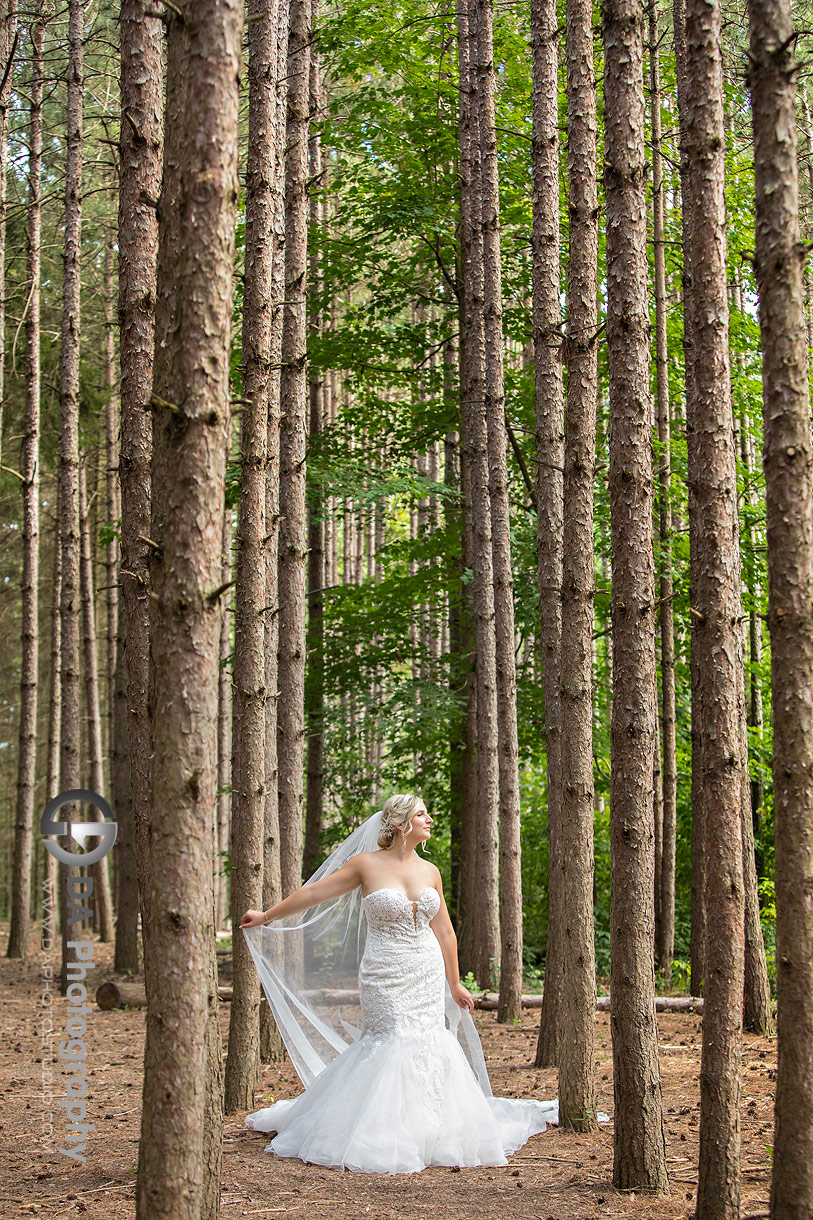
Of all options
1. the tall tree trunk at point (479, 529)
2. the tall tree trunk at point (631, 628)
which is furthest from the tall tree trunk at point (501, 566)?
the tall tree trunk at point (631, 628)

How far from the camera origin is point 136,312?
5758 mm

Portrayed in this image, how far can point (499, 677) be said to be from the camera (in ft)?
33.7

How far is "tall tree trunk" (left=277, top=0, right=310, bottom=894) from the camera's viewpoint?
29.7 ft

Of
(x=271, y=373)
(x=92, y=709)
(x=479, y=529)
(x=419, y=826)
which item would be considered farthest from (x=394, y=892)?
(x=92, y=709)

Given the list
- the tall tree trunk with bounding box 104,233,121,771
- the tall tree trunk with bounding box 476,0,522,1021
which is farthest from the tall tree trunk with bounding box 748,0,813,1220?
the tall tree trunk with bounding box 104,233,121,771

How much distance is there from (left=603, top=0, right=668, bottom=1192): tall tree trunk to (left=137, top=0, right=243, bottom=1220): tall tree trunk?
244 cm

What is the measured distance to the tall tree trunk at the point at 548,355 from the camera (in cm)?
833

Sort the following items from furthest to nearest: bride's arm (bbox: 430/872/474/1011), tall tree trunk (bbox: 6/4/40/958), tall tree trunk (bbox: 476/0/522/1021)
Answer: tall tree trunk (bbox: 6/4/40/958)
tall tree trunk (bbox: 476/0/522/1021)
bride's arm (bbox: 430/872/474/1011)

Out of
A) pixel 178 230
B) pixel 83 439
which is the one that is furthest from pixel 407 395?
pixel 178 230

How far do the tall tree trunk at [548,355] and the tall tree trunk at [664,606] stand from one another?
3.48 meters

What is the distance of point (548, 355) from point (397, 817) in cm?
409

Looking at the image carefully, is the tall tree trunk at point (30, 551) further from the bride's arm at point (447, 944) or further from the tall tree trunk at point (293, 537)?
the bride's arm at point (447, 944)

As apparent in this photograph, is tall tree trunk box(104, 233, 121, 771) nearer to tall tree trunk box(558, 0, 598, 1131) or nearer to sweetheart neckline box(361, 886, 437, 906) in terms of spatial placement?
sweetheart neckline box(361, 886, 437, 906)

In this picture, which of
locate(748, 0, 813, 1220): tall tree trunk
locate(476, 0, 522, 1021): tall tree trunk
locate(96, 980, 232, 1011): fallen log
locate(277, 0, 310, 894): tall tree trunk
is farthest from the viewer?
locate(96, 980, 232, 1011): fallen log
